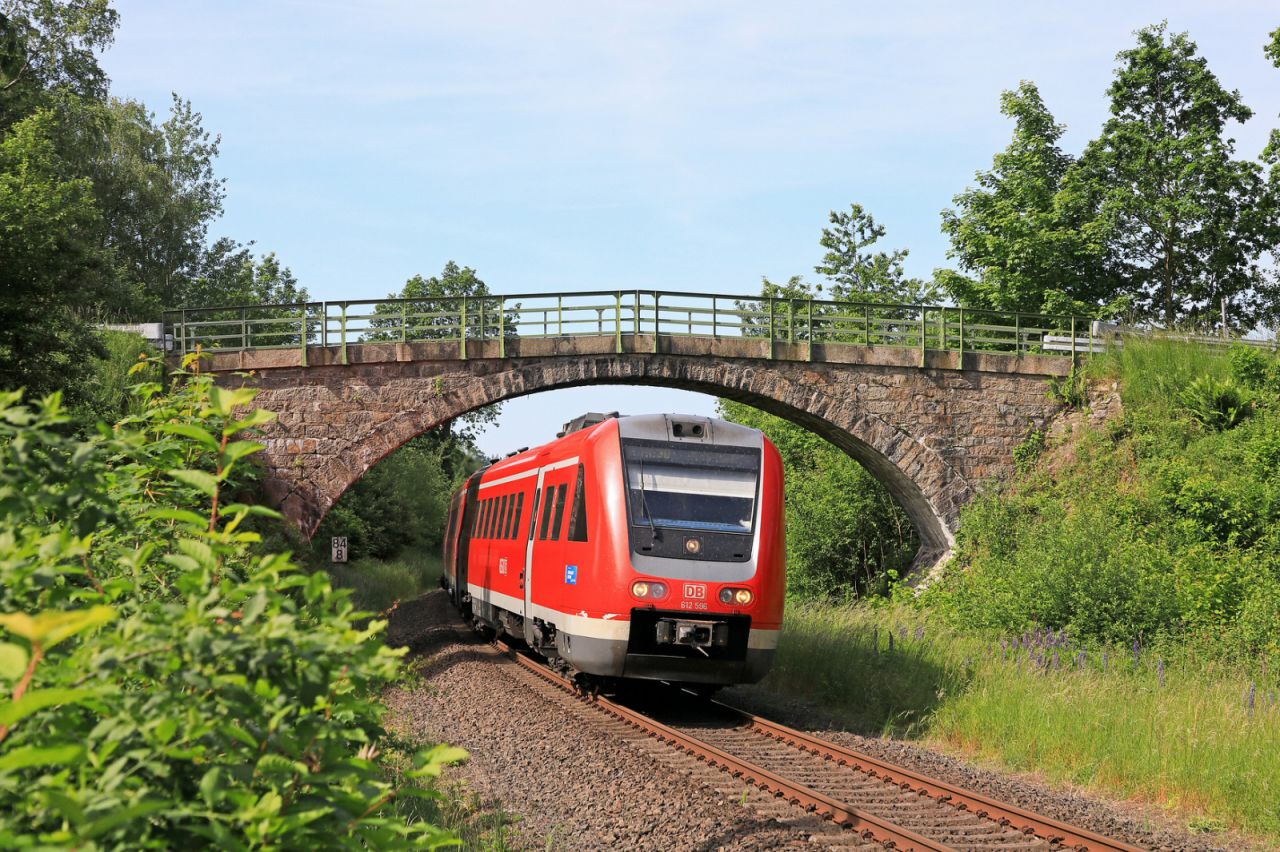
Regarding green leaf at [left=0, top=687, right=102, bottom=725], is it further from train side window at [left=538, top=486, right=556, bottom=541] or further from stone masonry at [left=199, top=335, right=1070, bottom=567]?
stone masonry at [left=199, top=335, right=1070, bottom=567]

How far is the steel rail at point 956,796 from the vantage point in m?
7.02

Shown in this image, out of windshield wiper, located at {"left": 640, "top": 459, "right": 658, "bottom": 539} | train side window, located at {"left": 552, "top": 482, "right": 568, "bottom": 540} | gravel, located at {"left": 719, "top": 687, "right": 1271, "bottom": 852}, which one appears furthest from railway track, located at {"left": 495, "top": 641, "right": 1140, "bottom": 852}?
train side window, located at {"left": 552, "top": 482, "right": 568, "bottom": 540}

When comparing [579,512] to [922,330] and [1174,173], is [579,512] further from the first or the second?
[1174,173]

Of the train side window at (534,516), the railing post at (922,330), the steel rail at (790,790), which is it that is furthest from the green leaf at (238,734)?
the railing post at (922,330)

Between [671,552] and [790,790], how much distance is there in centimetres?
342

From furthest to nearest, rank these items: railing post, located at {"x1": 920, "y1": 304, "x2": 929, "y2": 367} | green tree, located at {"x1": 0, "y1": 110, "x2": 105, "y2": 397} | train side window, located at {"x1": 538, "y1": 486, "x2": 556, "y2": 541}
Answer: railing post, located at {"x1": 920, "y1": 304, "x2": 929, "y2": 367} < green tree, located at {"x1": 0, "y1": 110, "x2": 105, "y2": 397} < train side window, located at {"x1": 538, "y1": 486, "x2": 556, "y2": 541}

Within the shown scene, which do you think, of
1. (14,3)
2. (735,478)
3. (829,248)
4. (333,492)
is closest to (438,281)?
(829,248)

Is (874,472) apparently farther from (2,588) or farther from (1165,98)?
(2,588)

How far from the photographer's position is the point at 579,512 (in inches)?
478

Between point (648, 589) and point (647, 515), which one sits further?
point (647, 515)

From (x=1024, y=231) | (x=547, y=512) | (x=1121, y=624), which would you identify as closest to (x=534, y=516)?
(x=547, y=512)

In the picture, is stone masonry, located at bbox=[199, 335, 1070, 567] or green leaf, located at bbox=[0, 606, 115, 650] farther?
stone masonry, located at bbox=[199, 335, 1070, 567]

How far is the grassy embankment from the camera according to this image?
Answer: 944 cm

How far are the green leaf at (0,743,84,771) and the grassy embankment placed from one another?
7782mm
